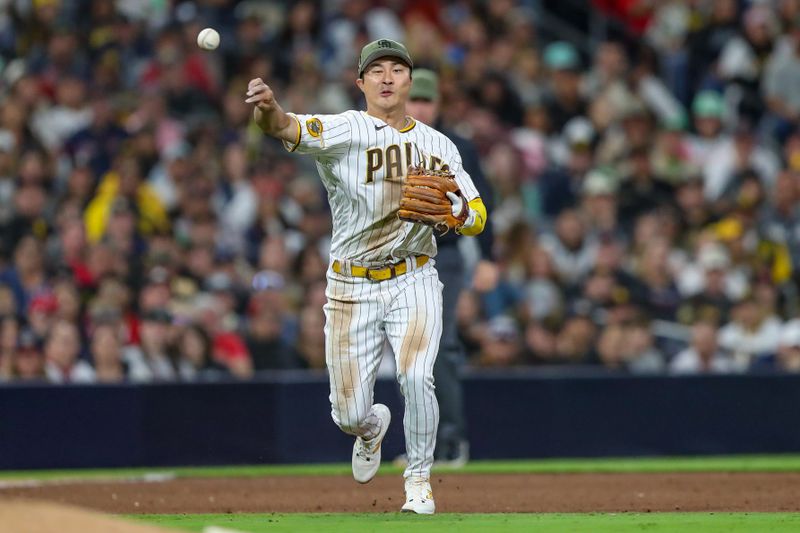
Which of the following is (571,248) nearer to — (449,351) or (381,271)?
(449,351)

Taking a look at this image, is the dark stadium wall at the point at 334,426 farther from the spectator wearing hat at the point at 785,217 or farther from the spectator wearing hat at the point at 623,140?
the spectator wearing hat at the point at 623,140

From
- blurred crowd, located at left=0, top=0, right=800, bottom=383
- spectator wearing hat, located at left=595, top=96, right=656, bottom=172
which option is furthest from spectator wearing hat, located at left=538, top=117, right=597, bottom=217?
spectator wearing hat, located at left=595, top=96, right=656, bottom=172

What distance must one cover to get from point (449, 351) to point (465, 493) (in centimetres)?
98

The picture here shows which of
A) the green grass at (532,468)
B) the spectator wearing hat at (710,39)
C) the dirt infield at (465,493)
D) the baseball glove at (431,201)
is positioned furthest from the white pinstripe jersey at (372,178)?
the spectator wearing hat at (710,39)

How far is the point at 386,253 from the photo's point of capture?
7703mm

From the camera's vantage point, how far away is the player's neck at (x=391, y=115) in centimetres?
769

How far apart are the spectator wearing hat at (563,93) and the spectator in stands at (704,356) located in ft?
12.4

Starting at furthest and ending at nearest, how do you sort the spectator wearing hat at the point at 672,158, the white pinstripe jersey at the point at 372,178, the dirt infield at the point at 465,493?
1. the spectator wearing hat at the point at 672,158
2. the dirt infield at the point at 465,493
3. the white pinstripe jersey at the point at 372,178

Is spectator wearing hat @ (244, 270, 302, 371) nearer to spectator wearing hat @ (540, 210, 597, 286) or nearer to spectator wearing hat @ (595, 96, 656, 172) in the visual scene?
spectator wearing hat @ (540, 210, 597, 286)

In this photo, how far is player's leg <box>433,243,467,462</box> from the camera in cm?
977

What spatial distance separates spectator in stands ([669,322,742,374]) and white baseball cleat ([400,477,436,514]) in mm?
5533

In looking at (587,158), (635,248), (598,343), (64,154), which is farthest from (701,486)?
(64,154)

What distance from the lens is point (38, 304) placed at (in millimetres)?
12938

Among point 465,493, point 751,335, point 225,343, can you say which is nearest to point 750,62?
point 751,335
